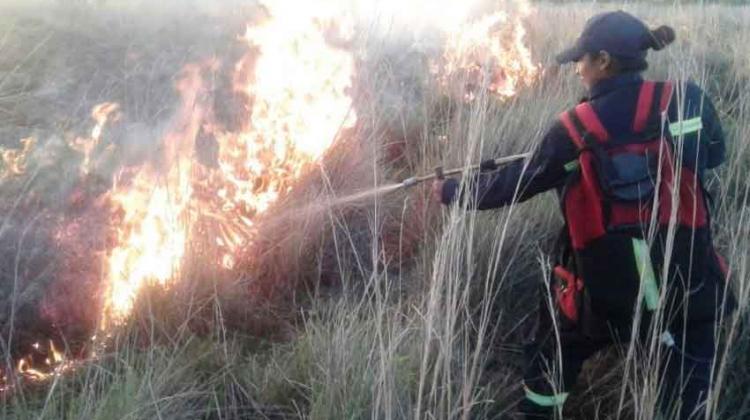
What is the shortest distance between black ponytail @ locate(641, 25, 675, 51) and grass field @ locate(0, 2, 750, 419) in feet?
0.47

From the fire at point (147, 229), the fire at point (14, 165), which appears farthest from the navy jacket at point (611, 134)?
the fire at point (14, 165)

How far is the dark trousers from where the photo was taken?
7.70ft

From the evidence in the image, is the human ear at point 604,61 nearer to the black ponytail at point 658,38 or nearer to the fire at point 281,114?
the black ponytail at point 658,38

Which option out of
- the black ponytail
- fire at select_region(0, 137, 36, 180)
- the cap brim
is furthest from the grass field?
the cap brim

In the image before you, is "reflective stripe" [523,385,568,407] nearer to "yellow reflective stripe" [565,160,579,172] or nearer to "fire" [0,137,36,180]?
"yellow reflective stripe" [565,160,579,172]

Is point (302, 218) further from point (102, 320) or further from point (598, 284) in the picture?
point (598, 284)

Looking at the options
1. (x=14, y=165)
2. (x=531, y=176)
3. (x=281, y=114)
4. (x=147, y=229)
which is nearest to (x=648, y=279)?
(x=531, y=176)

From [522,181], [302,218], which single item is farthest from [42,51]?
[522,181]

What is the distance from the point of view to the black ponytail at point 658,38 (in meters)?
2.48

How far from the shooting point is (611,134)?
2.31m

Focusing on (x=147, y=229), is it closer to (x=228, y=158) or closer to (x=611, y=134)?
(x=228, y=158)

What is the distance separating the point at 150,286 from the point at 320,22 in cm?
188

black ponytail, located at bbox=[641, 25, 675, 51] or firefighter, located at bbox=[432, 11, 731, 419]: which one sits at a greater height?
black ponytail, located at bbox=[641, 25, 675, 51]

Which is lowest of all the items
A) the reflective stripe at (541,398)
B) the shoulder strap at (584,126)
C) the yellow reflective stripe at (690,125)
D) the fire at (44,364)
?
the reflective stripe at (541,398)
